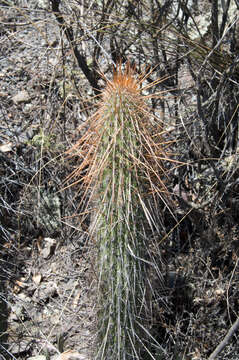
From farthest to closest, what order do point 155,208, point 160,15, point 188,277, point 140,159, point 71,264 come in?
point 71,264 → point 188,277 → point 160,15 → point 155,208 → point 140,159

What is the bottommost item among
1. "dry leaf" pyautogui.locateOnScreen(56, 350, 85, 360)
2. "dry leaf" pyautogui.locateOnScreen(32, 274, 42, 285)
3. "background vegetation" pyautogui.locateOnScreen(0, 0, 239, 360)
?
"dry leaf" pyautogui.locateOnScreen(56, 350, 85, 360)

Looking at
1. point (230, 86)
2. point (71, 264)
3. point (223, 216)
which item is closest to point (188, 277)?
point (223, 216)

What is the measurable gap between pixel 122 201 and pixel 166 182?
2.94 ft

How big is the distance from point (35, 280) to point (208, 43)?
216 centimetres

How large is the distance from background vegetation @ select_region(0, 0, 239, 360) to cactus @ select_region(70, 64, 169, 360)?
200 millimetres

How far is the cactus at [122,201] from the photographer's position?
6.41ft

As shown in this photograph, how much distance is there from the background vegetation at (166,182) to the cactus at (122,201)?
0.66 feet

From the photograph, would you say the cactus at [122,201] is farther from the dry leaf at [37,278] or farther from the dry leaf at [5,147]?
the dry leaf at [5,147]

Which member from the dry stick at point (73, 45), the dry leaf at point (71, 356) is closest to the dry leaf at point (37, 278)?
the dry leaf at point (71, 356)

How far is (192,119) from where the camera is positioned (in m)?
2.69

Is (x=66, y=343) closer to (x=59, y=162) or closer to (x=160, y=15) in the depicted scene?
(x=59, y=162)

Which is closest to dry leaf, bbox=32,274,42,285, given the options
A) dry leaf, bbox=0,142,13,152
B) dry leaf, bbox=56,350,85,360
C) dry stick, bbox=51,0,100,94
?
dry leaf, bbox=56,350,85,360

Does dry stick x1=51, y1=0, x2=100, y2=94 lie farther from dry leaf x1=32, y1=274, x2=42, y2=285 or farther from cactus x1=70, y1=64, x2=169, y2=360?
dry leaf x1=32, y1=274, x2=42, y2=285

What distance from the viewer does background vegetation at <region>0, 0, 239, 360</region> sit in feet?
8.72
